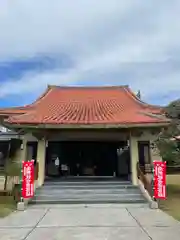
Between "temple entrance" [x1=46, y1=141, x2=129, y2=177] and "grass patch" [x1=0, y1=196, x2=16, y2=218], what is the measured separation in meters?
4.59

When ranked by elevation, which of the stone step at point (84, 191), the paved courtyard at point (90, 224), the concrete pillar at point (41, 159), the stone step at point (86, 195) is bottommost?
the paved courtyard at point (90, 224)

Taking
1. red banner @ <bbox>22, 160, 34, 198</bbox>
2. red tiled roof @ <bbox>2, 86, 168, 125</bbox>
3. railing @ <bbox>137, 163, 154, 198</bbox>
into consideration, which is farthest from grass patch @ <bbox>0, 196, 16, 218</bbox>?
railing @ <bbox>137, 163, 154, 198</bbox>

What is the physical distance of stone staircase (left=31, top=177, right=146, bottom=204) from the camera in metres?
12.3

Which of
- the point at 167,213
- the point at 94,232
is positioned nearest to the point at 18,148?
the point at 167,213

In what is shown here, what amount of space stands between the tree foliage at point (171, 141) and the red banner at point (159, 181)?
211 centimetres

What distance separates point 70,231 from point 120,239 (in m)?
1.34

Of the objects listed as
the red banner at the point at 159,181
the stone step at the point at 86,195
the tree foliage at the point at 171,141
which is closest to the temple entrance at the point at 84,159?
the tree foliage at the point at 171,141

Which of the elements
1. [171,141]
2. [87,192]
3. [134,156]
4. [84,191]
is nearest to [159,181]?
[171,141]

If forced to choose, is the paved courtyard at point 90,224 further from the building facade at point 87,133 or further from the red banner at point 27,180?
the building facade at point 87,133

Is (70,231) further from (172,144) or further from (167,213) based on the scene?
(172,144)

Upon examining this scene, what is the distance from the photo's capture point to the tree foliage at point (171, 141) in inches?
538

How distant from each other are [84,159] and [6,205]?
662 centimetres

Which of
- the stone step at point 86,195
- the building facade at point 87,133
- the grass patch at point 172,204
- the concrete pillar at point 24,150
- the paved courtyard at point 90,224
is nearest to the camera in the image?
the paved courtyard at point 90,224

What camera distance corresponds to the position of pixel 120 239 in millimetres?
6500
